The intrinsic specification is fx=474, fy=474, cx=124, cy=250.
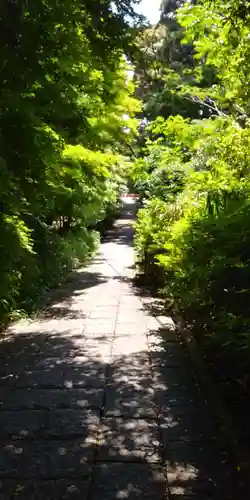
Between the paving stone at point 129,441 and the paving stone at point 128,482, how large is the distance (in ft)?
0.38

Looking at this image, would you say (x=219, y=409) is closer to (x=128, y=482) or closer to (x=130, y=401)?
(x=130, y=401)

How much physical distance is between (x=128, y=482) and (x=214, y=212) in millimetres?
3043

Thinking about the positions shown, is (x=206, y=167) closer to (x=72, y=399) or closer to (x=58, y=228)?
(x=72, y=399)

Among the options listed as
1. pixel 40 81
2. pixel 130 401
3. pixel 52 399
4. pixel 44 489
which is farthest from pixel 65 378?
pixel 40 81

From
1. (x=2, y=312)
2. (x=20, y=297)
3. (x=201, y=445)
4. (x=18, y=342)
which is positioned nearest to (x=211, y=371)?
(x=201, y=445)

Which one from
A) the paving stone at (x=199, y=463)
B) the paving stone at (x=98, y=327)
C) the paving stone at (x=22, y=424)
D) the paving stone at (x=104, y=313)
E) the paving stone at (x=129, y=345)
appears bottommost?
the paving stone at (x=199, y=463)

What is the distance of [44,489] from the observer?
3047mm

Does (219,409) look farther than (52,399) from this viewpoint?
No

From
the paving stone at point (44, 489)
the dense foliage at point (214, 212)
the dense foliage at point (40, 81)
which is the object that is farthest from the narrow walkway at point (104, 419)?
the dense foliage at point (40, 81)

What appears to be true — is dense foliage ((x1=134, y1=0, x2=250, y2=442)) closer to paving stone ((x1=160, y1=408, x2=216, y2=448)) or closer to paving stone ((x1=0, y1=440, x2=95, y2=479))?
paving stone ((x1=160, y1=408, x2=216, y2=448))

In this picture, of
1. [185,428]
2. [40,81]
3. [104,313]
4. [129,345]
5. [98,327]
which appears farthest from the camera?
[104,313]

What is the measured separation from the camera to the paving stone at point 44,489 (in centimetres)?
296

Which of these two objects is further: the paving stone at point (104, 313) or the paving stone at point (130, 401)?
the paving stone at point (104, 313)

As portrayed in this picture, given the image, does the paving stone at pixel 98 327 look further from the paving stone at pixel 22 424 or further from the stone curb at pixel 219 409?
the paving stone at pixel 22 424
